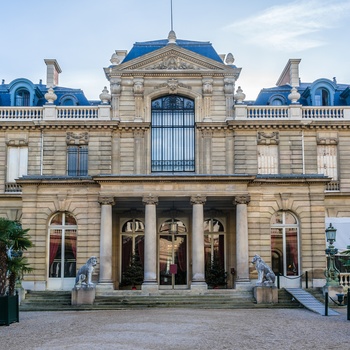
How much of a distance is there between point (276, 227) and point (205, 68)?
9.86 m

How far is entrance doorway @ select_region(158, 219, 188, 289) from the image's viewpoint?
33.9m

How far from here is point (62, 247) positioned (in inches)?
1256

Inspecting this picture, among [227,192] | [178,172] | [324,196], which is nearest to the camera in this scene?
[227,192]

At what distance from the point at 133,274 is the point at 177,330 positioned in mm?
14193

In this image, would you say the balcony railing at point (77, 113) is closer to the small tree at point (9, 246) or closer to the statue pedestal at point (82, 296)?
the statue pedestal at point (82, 296)

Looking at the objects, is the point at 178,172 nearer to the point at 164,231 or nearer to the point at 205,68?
the point at 164,231

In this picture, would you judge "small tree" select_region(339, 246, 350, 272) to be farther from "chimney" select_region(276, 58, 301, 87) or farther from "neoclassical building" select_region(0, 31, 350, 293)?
"chimney" select_region(276, 58, 301, 87)

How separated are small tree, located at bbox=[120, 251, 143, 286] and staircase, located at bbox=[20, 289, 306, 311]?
411cm

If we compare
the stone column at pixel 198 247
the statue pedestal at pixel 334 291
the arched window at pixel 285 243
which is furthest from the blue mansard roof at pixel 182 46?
the statue pedestal at pixel 334 291

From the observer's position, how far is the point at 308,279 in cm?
3116

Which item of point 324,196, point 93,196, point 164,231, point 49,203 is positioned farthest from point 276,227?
point 49,203

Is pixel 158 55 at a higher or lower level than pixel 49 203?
higher

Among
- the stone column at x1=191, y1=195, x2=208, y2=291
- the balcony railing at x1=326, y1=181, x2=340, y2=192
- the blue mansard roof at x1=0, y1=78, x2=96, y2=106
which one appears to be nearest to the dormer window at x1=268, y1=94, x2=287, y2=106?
the balcony railing at x1=326, y1=181, x2=340, y2=192

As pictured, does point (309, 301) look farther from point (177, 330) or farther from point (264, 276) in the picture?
point (177, 330)
